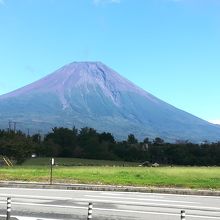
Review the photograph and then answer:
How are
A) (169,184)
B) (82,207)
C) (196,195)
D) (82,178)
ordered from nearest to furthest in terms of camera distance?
(82,207) → (196,195) → (169,184) → (82,178)

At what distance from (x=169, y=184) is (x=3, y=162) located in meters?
32.3

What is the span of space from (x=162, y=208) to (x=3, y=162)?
4080 centimetres

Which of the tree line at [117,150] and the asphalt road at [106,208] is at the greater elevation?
the tree line at [117,150]

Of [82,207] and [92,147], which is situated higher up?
[92,147]

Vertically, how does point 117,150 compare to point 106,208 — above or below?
above

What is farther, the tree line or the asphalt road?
the tree line

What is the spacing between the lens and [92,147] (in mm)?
101250

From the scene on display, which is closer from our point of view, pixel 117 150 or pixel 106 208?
pixel 106 208

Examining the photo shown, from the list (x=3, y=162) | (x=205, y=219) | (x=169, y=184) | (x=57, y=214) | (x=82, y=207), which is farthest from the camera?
(x=3, y=162)

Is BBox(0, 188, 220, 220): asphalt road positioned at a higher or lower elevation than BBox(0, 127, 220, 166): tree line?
lower

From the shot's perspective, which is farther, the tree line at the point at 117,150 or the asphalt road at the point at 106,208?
the tree line at the point at 117,150

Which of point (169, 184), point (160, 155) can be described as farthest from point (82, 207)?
point (160, 155)

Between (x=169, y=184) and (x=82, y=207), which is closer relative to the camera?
(x=82, y=207)

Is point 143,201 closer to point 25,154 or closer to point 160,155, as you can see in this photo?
point 25,154
